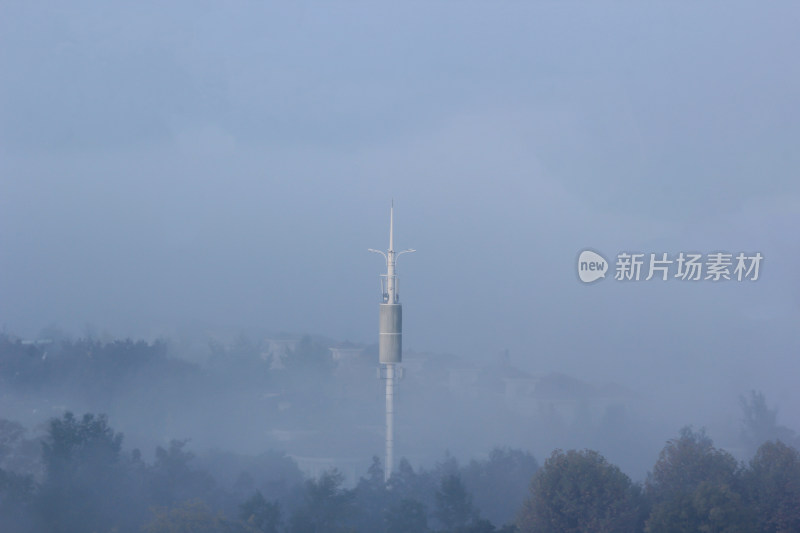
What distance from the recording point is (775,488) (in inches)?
914

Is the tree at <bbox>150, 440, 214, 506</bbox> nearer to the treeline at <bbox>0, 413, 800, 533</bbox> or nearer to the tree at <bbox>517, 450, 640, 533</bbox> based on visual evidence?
the treeline at <bbox>0, 413, 800, 533</bbox>

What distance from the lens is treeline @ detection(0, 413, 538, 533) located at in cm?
2673

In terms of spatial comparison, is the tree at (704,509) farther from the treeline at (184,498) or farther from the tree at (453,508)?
the tree at (453,508)

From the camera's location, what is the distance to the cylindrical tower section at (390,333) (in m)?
42.0

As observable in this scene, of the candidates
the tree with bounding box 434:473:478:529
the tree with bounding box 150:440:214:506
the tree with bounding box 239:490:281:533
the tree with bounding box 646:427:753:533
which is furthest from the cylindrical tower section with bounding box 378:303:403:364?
the tree with bounding box 646:427:753:533

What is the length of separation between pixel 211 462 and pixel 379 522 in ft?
60.0

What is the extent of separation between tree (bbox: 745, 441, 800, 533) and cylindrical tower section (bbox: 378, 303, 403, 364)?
20.3 meters

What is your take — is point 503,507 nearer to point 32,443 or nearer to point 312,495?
point 312,495

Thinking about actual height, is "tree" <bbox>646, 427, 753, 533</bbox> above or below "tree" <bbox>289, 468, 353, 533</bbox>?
above

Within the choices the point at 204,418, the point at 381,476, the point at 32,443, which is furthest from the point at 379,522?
the point at 204,418

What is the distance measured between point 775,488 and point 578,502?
17.8 ft

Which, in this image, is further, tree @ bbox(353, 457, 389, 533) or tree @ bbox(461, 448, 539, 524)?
tree @ bbox(461, 448, 539, 524)

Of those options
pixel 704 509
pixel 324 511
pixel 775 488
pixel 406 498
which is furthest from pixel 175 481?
pixel 775 488

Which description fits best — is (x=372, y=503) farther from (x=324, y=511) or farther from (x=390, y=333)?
(x=390, y=333)
